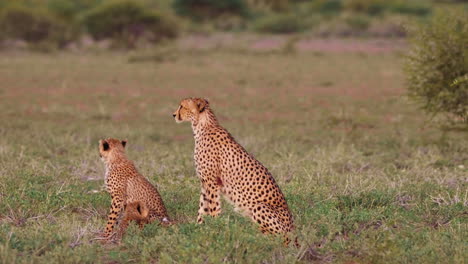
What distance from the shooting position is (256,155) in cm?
882

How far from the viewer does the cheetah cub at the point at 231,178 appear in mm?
4781

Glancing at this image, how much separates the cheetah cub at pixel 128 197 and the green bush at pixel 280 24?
31.9 m

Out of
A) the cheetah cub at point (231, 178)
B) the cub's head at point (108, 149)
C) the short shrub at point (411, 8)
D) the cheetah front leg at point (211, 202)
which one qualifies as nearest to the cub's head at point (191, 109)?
the cheetah cub at point (231, 178)

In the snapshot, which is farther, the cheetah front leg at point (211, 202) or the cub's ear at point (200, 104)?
the cub's ear at point (200, 104)

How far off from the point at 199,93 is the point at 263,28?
2049 cm

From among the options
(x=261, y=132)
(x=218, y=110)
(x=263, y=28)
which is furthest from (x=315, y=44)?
(x=261, y=132)

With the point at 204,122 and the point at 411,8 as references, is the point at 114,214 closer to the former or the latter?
the point at 204,122

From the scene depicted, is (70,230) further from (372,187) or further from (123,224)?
(372,187)

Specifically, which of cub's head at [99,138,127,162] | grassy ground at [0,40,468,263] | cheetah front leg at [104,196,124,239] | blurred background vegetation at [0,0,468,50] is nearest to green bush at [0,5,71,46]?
blurred background vegetation at [0,0,468,50]

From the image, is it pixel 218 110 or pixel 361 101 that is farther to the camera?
pixel 361 101

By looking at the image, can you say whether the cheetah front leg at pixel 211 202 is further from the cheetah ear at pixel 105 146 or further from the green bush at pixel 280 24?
the green bush at pixel 280 24

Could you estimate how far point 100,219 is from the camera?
5625 mm

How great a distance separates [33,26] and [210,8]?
12095 millimetres

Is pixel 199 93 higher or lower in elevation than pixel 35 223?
lower
